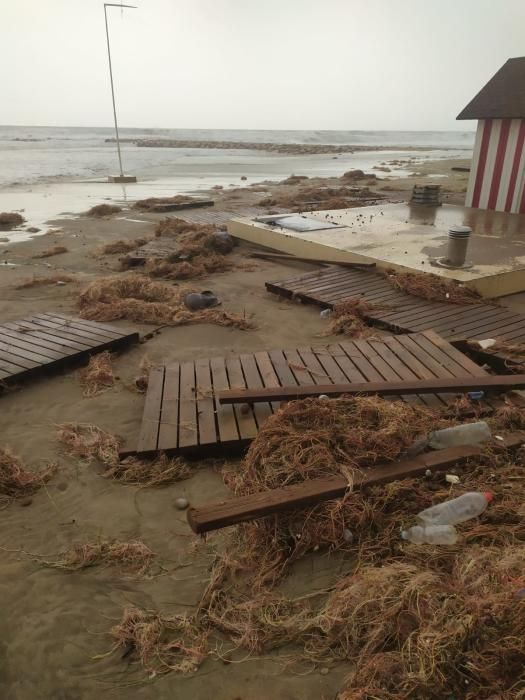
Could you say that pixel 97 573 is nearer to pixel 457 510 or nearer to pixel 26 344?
pixel 457 510

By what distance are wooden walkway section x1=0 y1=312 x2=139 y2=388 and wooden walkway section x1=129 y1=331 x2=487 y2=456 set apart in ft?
3.76

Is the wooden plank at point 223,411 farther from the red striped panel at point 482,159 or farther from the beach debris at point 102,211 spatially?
the beach debris at point 102,211

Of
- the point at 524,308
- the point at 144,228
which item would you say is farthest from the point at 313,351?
the point at 144,228

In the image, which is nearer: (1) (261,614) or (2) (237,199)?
(1) (261,614)

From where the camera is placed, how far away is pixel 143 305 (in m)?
7.41

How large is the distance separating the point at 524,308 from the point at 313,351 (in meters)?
3.74

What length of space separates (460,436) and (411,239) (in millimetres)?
6512

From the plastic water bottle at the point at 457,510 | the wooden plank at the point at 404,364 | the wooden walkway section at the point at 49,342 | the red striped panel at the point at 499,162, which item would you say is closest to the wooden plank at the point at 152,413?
the wooden walkway section at the point at 49,342

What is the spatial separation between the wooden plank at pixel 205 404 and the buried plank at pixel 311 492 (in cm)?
113

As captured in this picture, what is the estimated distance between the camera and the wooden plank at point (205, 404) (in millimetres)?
3961

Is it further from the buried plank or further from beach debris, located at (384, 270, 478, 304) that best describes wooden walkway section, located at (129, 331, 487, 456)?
beach debris, located at (384, 270, 478, 304)

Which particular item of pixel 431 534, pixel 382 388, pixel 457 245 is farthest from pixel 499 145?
pixel 431 534

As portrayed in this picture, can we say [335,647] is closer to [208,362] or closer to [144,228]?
[208,362]

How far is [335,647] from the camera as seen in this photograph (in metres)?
A: 2.25
